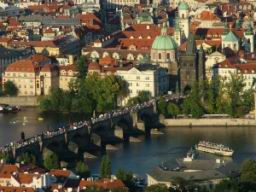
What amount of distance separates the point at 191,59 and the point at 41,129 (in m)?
6.65

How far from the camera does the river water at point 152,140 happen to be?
3800cm

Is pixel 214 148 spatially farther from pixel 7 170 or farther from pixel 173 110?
pixel 7 170

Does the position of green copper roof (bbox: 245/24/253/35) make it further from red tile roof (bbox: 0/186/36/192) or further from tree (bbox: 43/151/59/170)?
red tile roof (bbox: 0/186/36/192)

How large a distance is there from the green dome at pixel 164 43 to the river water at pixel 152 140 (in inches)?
209

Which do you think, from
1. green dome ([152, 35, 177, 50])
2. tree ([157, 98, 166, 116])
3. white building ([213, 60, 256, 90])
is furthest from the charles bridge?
green dome ([152, 35, 177, 50])

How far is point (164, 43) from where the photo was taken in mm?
49938

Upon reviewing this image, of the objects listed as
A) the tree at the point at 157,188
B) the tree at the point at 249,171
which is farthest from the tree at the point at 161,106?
the tree at the point at 157,188

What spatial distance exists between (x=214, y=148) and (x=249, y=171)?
580 centimetres

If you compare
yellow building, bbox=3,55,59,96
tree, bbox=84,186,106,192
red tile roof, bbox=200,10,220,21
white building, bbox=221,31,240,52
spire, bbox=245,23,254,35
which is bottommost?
tree, bbox=84,186,106,192

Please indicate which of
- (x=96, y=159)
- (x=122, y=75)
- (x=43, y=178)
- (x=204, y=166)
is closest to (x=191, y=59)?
(x=122, y=75)

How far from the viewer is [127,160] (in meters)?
38.2

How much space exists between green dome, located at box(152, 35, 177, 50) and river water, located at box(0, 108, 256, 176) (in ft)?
17.4

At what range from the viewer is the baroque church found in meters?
Answer: 47.6

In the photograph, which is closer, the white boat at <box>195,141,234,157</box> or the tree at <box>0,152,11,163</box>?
the tree at <box>0,152,11,163</box>
